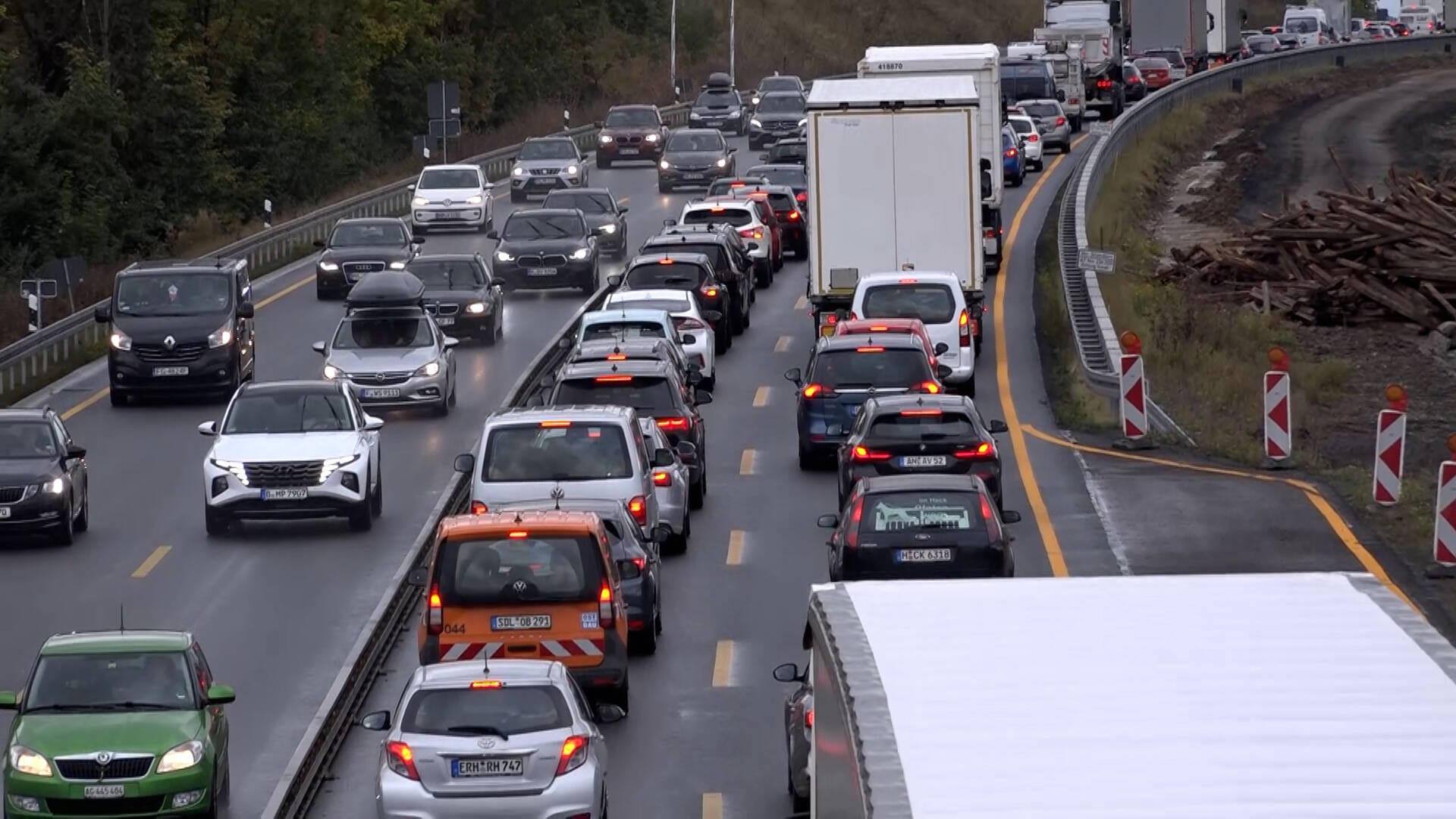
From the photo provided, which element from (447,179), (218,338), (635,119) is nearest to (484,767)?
(218,338)

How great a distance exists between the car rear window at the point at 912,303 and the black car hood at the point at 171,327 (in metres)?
9.33

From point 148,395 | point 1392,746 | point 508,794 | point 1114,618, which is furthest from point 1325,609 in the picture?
point 148,395

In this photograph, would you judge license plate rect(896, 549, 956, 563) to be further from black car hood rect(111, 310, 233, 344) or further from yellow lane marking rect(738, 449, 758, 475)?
black car hood rect(111, 310, 233, 344)

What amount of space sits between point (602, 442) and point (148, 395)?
14921 mm

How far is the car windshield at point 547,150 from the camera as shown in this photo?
6444cm

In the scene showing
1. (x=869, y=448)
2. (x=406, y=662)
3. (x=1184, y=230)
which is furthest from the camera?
(x=1184, y=230)

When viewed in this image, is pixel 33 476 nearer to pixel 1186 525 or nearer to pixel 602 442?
pixel 602 442

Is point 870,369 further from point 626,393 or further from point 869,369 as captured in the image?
point 626,393

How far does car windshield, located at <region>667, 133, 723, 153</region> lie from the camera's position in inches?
2520

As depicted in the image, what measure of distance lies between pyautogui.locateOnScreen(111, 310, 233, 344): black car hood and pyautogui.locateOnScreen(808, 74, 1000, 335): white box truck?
8.65 meters

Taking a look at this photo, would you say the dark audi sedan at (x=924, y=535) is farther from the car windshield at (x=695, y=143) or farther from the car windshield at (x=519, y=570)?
the car windshield at (x=695, y=143)

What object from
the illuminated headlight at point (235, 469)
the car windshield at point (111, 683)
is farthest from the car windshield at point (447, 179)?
the car windshield at point (111, 683)

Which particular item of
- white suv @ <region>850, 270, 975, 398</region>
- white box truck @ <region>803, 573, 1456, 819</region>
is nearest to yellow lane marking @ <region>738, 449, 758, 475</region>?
white suv @ <region>850, 270, 975, 398</region>

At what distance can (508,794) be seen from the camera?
14.3 m
